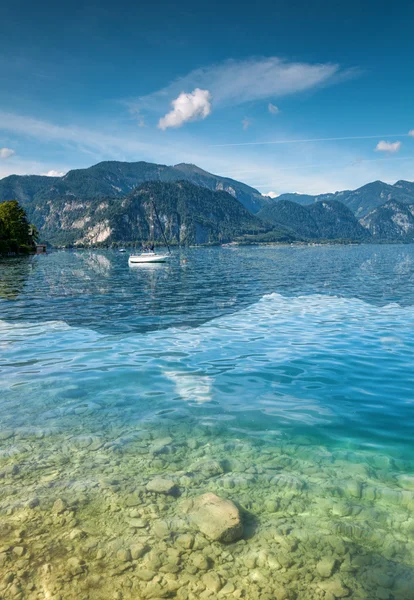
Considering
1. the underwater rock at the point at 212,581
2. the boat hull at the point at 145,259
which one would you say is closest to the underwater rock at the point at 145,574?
the underwater rock at the point at 212,581

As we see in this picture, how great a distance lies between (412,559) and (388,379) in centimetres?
999

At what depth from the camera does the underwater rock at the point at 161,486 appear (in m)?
8.45

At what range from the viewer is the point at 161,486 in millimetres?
8609

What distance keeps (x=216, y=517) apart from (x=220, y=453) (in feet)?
9.35

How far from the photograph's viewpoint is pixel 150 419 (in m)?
12.3

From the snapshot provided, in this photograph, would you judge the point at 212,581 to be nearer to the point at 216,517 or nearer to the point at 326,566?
the point at 216,517

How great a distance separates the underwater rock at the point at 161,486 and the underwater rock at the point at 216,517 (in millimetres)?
675

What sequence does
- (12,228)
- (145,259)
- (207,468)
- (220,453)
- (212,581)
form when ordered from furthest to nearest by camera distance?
1. (12,228)
2. (145,259)
3. (220,453)
4. (207,468)
5. (212,581)

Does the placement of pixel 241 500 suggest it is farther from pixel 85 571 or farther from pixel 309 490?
pixel 85 571

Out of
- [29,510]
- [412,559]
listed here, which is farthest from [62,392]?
[412,559]

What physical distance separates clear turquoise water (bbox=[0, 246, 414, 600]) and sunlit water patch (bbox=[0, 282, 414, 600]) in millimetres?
38

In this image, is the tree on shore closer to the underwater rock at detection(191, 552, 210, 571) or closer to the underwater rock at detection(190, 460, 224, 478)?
the underwater rock at detection(190, 460, 224, 478)

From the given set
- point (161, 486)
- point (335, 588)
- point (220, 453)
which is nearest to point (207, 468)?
point (220, 453)

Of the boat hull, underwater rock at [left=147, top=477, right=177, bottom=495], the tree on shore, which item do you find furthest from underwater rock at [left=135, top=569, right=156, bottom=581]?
the tree on shore
